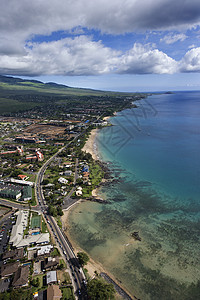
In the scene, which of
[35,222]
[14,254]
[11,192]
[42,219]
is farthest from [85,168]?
[14,254]

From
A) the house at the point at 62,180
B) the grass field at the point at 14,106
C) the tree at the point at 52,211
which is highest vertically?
the grass field at the point at 14,106

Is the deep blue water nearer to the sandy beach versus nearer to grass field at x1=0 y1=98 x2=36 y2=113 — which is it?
the sandy beach

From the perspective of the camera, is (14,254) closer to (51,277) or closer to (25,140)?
(51,277)

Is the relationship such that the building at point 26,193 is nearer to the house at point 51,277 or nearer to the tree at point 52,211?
the tree at point 52,211

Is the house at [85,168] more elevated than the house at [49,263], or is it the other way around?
the house at [85,168]

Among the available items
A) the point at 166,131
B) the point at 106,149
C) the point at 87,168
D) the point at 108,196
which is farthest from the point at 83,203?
the point at 166,131

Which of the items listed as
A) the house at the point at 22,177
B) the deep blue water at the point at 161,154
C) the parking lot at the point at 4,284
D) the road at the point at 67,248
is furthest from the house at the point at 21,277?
the deep blue water at the point at 161,154

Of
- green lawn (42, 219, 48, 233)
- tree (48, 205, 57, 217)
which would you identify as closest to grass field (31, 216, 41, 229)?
green lawn (42, 219, 48, 233)
